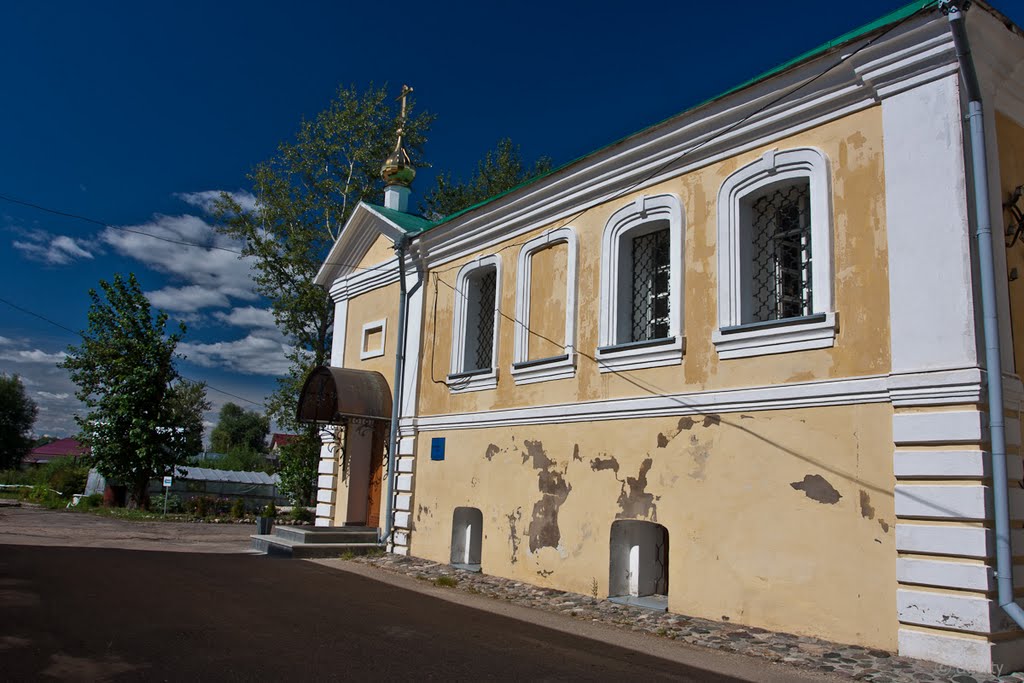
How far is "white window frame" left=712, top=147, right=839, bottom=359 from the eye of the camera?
7578 millimetres

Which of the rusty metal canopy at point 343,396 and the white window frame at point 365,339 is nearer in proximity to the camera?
the rusty metal canopy at point 343,396

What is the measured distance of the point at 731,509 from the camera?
804 centimetres

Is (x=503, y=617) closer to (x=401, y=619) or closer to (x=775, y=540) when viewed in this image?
(x=401, y=619)

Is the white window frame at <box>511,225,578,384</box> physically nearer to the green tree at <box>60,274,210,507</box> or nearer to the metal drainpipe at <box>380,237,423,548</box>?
the metal drainpipe at <box>380,237,423,548</box>

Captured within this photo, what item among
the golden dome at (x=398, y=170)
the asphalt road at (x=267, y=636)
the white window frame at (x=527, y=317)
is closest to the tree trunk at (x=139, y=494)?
the golden dome at (x=398, y=170)

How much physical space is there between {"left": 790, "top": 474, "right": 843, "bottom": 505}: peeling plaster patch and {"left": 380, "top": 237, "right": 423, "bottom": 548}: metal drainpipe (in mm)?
8078

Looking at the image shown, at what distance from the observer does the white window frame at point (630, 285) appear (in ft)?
29.6

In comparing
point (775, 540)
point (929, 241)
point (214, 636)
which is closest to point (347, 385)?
point (214, 636)

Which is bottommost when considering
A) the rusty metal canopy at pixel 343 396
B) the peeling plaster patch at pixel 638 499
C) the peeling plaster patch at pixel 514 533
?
the peeling plaster patch at pixel 514 533

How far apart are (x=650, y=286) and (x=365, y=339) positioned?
7512 mm

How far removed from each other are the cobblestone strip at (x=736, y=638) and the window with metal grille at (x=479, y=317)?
11.7ft

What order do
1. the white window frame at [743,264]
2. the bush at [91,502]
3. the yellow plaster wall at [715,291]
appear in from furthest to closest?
the bush at [91,502] → the white window frame at [743,264] → the yellow plaster wall at [715,291]

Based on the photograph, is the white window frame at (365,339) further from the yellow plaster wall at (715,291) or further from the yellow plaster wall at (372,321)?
the yellow plaster wall at (715,291)

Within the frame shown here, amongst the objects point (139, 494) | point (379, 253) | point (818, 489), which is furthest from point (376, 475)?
point (139, 494)
